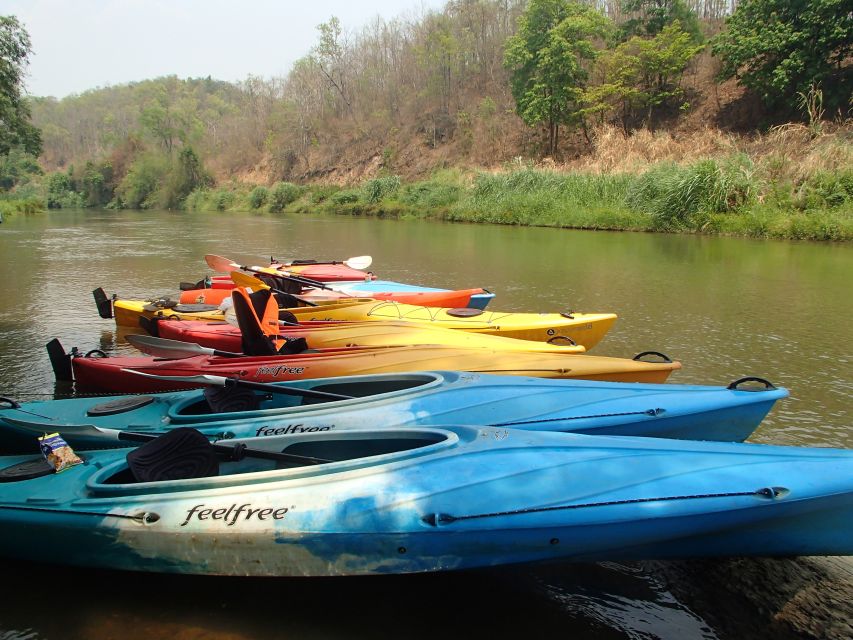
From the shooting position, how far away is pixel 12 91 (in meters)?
23.6

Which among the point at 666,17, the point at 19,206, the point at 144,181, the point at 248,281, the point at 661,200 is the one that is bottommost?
the point at 248,281

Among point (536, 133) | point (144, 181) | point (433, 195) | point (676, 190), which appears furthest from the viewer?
point (144, 181)

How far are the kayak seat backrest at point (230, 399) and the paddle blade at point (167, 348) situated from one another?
977 millimetres

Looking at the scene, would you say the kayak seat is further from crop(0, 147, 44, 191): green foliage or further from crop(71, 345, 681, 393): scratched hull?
crop(0, 147, 44, 191): green foliage

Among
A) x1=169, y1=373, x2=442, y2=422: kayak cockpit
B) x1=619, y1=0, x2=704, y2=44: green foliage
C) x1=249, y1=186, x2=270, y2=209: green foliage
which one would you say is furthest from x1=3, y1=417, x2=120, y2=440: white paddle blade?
x1=249, y1=186, x2=270, y2=209: green foliage

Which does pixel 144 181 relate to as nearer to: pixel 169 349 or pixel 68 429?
pixel 169 349

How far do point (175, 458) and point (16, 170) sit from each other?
228ft

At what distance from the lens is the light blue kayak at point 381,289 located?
7289 millimetres

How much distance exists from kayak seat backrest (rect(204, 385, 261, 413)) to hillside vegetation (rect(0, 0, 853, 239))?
48.3ft

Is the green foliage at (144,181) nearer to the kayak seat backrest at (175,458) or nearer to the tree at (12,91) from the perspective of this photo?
the tree at (12,91)

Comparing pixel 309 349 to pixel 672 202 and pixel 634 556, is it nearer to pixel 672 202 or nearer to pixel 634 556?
pixel 634 556

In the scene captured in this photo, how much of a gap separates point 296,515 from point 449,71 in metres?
41.1

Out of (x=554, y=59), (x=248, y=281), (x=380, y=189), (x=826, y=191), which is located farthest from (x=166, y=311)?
(x=554, y=59)

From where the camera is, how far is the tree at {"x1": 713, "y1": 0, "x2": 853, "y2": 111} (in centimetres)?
1953
